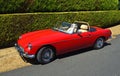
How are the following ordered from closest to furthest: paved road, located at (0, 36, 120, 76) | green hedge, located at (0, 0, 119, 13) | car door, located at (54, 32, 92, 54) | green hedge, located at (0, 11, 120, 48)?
paved road, located at (0, 36, 120, 76) < car door, located at (54, 32, 92, 54) < green hedge, located at (0, 11, 120, 48) < green hedge, located at (0, 0, 119, 13)

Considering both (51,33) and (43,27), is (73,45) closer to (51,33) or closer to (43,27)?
(51,33)

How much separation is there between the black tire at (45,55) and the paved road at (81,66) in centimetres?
21

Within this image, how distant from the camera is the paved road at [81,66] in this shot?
25.2 ft

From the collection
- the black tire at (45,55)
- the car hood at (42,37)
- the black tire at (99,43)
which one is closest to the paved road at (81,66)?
the black tire at (45,55)

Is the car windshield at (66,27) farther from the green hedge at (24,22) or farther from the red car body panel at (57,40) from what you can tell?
the green hedge at (24,22)

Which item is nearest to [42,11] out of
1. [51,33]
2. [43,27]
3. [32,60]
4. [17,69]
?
[43,27]

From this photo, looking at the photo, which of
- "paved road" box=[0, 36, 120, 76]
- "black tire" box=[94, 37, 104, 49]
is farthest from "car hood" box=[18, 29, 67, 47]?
"black tire" box=[94, 37, 104, 49]

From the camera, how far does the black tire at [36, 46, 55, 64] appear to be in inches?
331

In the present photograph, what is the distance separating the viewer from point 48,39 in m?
8.68

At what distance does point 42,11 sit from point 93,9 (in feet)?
17.7

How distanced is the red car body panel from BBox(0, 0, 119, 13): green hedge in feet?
7.69

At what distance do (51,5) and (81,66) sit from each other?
5.65m

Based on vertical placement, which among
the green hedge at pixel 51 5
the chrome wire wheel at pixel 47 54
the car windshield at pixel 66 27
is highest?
the green hedge at pixel 51 5

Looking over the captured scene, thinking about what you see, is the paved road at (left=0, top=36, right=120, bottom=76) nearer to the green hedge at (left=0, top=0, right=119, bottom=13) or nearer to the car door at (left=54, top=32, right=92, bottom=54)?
the car door at (left=54, top=32, right=92, bottom=54)
